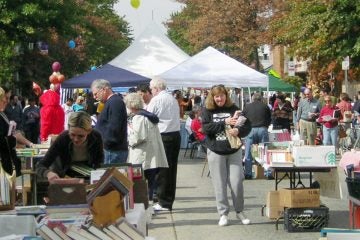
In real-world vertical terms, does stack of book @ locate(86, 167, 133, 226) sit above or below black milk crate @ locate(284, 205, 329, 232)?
above

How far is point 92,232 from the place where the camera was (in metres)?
5.77

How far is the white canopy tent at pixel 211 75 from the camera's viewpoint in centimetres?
2123

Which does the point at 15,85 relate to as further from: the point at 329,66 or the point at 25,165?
the point at 25,165

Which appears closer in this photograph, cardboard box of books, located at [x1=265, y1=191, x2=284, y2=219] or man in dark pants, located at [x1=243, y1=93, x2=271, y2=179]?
cardboard box of books, located at [x1=265, y1=191, x2=284, y2=219]

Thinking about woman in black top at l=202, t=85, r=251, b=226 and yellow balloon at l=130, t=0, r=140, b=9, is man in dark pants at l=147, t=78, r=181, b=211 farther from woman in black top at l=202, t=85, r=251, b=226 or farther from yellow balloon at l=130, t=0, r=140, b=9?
yellow balloon at l=130, t=0, r=140, b=9

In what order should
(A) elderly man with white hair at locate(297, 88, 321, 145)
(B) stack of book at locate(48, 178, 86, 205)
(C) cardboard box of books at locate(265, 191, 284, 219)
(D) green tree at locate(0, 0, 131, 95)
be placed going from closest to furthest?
1. (B) stack of book at locate(48, 178, 86, 205)
2. (C) cardboard box of books at locate(265, 191, 284, 219)
3. (A) elderly man with white hair at locate(297, 88, 321, 145)
4. (D) green tree at locate(0, 0, 131, 95)

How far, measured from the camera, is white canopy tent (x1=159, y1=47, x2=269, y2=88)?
836 inches

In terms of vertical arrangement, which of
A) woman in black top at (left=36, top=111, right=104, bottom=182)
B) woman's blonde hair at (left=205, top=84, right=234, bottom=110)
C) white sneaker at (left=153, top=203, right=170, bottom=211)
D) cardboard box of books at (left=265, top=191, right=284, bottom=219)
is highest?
woman's blonde hair at (left=205, top=84, right=234, bottom=110)

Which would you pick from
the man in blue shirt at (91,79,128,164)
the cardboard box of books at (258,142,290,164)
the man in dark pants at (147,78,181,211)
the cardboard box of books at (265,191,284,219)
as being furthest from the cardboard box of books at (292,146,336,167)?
the man in blue shirt at (91,79,128,164)

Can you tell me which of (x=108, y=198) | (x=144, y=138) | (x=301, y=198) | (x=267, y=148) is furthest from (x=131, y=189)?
(x=267, y=148)

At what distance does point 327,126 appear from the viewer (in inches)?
840

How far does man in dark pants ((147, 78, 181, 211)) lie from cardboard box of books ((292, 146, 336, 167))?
2.06 metres

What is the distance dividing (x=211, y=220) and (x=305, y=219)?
1.41 meters

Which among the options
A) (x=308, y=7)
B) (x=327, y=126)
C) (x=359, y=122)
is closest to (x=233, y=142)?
(x=327, y=126)
